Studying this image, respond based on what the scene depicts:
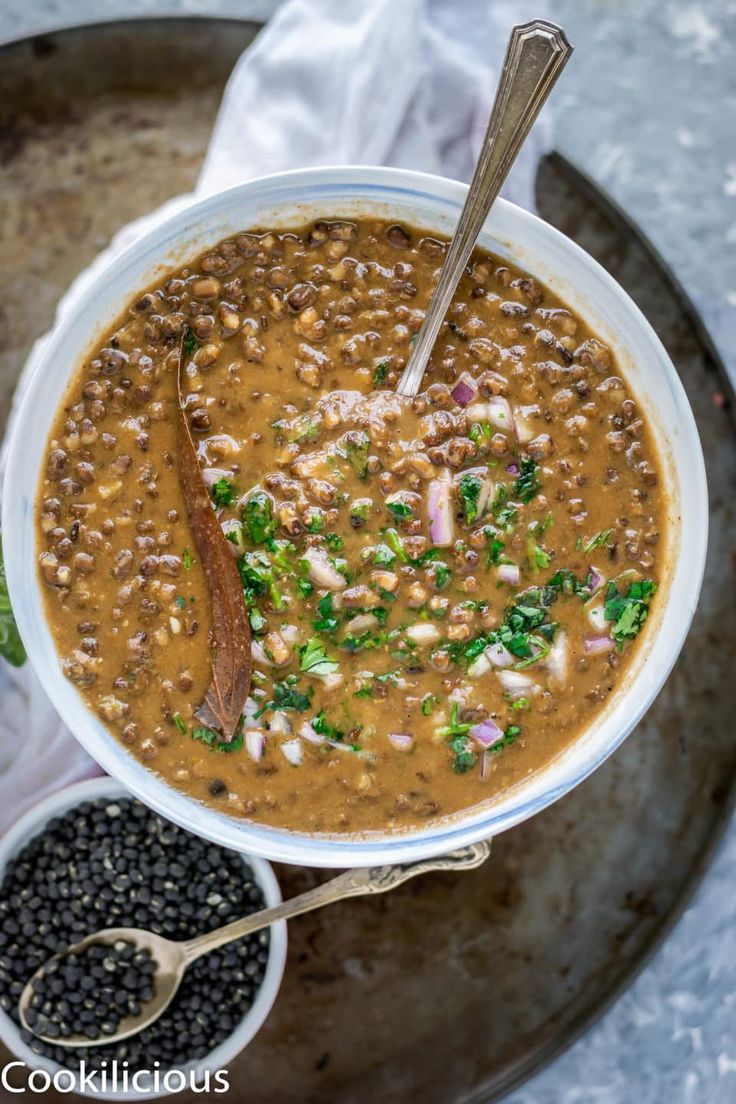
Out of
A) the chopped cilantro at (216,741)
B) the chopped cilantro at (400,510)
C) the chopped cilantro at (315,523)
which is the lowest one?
the chopped cilantro at (216,741)

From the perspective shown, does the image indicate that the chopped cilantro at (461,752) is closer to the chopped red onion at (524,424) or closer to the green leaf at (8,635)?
the chopped red onion at (524,424)

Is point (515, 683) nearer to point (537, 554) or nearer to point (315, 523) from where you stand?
point (537, 554)

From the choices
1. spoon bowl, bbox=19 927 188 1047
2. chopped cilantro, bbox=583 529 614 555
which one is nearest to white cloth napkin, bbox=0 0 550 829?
spoon bowl, bbox=19 927 188 1047

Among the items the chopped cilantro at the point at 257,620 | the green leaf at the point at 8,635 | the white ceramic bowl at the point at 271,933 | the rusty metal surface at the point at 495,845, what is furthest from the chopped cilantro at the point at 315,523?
the rusty metal surface at the point at 495,845

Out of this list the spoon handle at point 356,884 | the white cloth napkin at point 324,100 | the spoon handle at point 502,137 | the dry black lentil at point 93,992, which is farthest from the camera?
the white cloth napkin at point 324,100

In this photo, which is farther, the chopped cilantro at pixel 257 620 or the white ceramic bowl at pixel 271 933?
the white ceramic bowl at pixel 271 933

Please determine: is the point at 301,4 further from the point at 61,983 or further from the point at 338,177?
the point at 61,983

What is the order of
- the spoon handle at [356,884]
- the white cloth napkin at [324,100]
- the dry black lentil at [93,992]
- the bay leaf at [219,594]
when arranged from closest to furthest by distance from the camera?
the bay leaf at [219,594]
the spoon handle at [356,884]
the dry black lentil at [93,992]
the white cloth napkin at [324,100]
